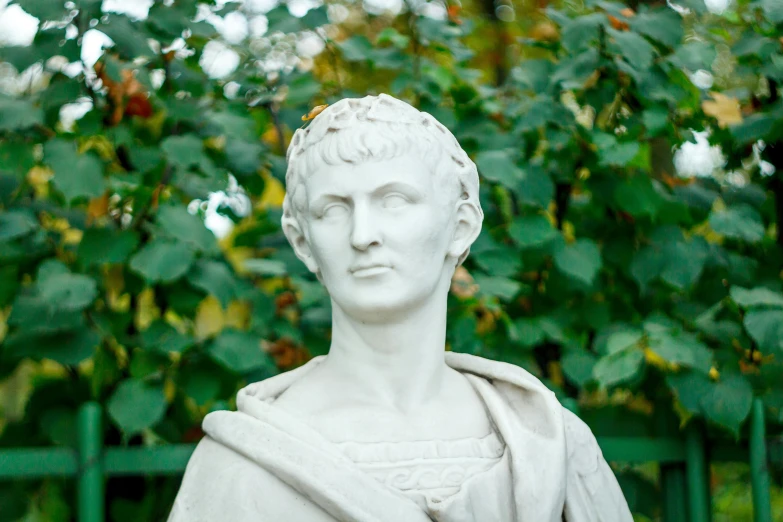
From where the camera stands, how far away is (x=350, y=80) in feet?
19.2

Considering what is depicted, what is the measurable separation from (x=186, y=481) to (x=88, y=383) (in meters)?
1.49

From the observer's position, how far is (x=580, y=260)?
3334 millimetres

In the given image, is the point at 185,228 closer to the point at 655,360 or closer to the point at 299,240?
the point at 299,240

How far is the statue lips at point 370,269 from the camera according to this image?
2072 millimetres

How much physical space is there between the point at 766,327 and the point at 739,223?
0.42m

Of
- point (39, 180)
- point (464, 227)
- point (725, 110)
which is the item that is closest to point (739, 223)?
point (725, 110)

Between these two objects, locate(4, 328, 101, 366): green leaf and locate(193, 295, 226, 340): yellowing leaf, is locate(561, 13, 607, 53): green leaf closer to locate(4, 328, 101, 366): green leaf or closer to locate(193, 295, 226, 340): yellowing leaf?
locate(4, 328, 101, 366): green leaf

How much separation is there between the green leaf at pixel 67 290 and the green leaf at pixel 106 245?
0.50 ft

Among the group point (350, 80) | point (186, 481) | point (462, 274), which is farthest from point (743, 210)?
point (350, 80)

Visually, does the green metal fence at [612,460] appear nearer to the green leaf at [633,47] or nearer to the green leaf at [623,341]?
the green leaf at [623,341]

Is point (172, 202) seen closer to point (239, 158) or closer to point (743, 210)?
point (239, 158)

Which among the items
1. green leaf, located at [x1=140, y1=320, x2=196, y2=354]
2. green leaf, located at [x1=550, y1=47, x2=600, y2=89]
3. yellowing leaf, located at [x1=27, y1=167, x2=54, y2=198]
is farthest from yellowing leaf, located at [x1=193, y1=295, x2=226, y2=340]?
green leaf, located at [x1=550, y1=47, x2=600, y2=89]

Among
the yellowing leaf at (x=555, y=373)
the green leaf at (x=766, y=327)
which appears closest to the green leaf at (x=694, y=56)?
the green leaf at (x=766, y=327)

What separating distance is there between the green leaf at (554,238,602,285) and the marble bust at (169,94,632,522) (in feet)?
3.52
